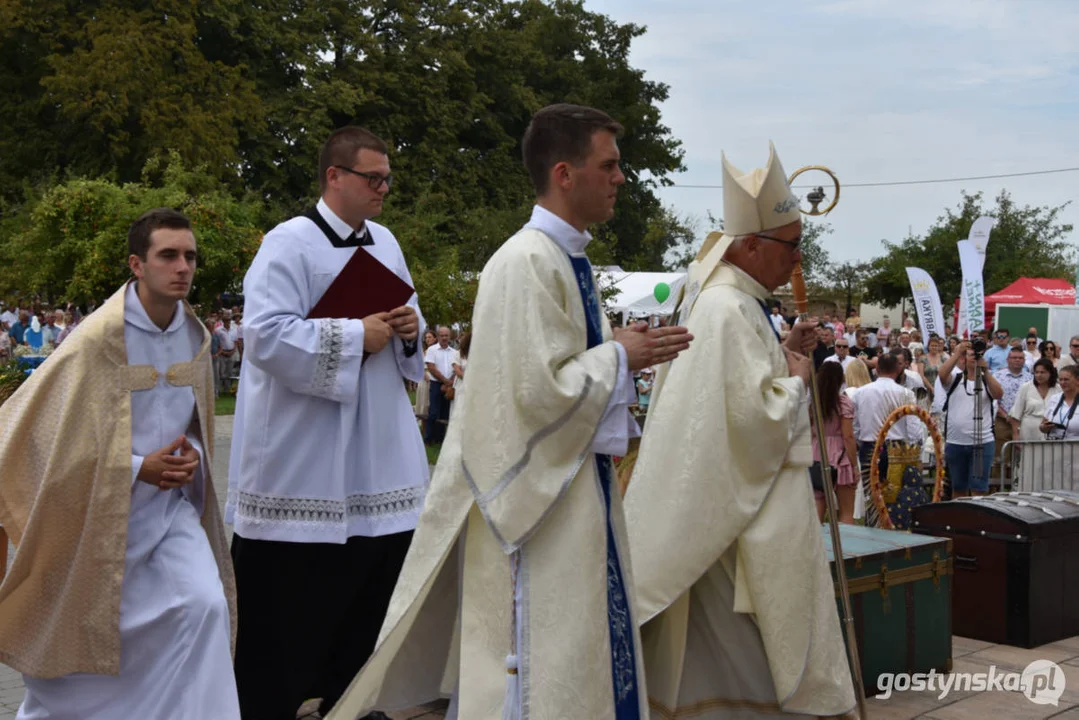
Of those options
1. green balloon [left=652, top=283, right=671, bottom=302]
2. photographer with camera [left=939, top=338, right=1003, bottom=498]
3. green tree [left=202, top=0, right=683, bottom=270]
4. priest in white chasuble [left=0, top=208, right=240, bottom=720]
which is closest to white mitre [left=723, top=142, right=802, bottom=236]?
priest in white chasuble [left=0, top=208, right=240, bottom=720]

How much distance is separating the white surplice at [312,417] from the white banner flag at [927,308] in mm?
13653

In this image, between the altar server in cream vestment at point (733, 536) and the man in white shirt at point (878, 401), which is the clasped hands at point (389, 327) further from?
the man in white shirt at point (878, 401)

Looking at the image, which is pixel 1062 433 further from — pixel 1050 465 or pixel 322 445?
pixel 322 445

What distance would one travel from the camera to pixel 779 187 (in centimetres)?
452

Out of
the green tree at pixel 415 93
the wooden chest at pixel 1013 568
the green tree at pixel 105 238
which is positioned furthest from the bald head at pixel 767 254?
the green tree at pixel 415 93

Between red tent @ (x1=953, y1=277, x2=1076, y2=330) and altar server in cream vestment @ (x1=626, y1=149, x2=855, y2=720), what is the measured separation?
27816 millimetres

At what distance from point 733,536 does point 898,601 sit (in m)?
1.77

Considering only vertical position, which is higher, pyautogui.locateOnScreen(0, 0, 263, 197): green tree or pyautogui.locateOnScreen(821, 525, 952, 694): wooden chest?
pyautogui.locateOnScreen(0, 0, 263, 197): green tree

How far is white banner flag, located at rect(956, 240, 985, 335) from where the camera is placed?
15648mm

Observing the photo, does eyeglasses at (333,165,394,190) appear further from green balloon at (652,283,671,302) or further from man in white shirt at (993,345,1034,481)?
green balloon at (652,283,671,302)

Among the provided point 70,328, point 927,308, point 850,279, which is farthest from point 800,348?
point 850,279

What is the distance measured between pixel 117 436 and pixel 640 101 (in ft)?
138

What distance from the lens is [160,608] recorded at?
4.03 meters

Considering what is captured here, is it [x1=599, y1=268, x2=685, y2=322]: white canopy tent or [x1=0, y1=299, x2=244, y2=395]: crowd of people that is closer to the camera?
[x1=0, y1=299, x2=244, y2=395]: crowd of people
